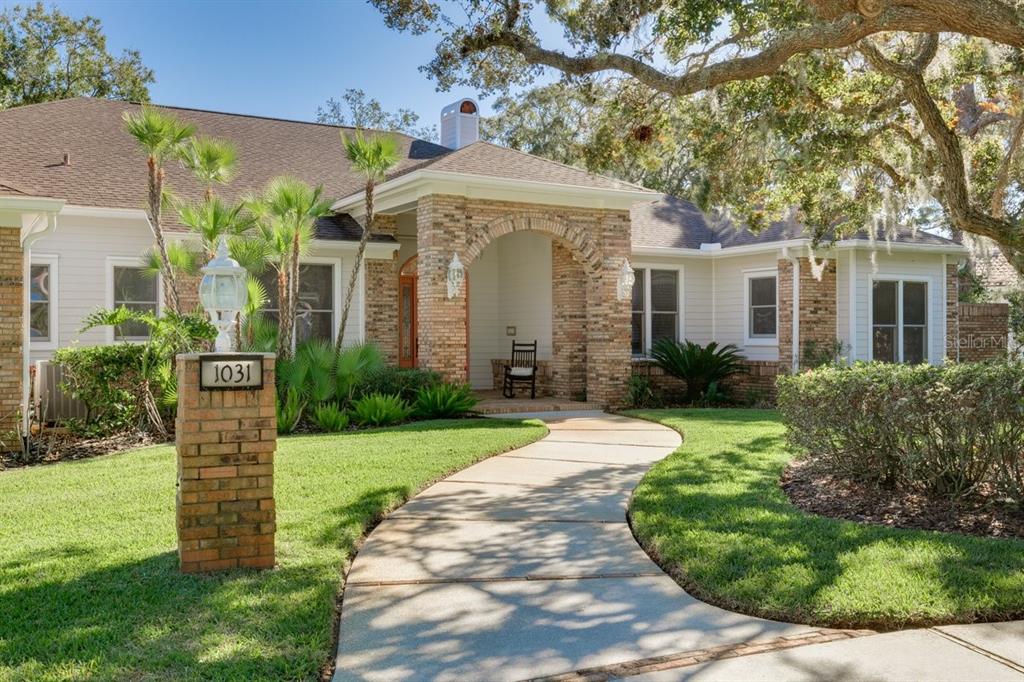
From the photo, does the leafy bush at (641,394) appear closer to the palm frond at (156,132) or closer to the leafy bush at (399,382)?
the leafy bush at (399,382)

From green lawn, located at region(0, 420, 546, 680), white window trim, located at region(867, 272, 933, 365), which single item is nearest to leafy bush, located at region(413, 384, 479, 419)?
green lawn, located at region(0, 420, 546, 680)

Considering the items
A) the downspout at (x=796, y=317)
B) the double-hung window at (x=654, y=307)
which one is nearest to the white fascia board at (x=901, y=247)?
→ the downspout at (x=796, y=317)

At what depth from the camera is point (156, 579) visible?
467cm

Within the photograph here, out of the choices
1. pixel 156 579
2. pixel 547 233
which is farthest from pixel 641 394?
pixel 156 579

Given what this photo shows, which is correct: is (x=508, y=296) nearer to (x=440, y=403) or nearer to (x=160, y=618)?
(x=440, y=403)

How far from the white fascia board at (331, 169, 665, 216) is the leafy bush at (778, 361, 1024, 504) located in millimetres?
7013

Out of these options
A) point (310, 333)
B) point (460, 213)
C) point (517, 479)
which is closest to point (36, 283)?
point (310, 333)

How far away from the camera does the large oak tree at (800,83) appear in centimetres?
754

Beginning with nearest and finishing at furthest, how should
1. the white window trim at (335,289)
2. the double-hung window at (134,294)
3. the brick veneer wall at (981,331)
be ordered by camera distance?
1. the double-hung window at (134,294)
2. the white window trim at (335,289)
3. the brick veneer wall at (981,331)

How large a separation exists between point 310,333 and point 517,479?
8.03 metres

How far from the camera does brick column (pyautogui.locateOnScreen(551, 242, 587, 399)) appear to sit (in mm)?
15758

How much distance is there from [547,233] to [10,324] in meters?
7.98

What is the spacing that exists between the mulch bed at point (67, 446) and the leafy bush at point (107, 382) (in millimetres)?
176

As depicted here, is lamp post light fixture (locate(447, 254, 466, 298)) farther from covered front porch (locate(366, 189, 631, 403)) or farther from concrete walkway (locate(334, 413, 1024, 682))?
concrete walkway (locate(334, 413, 1024, 682))
